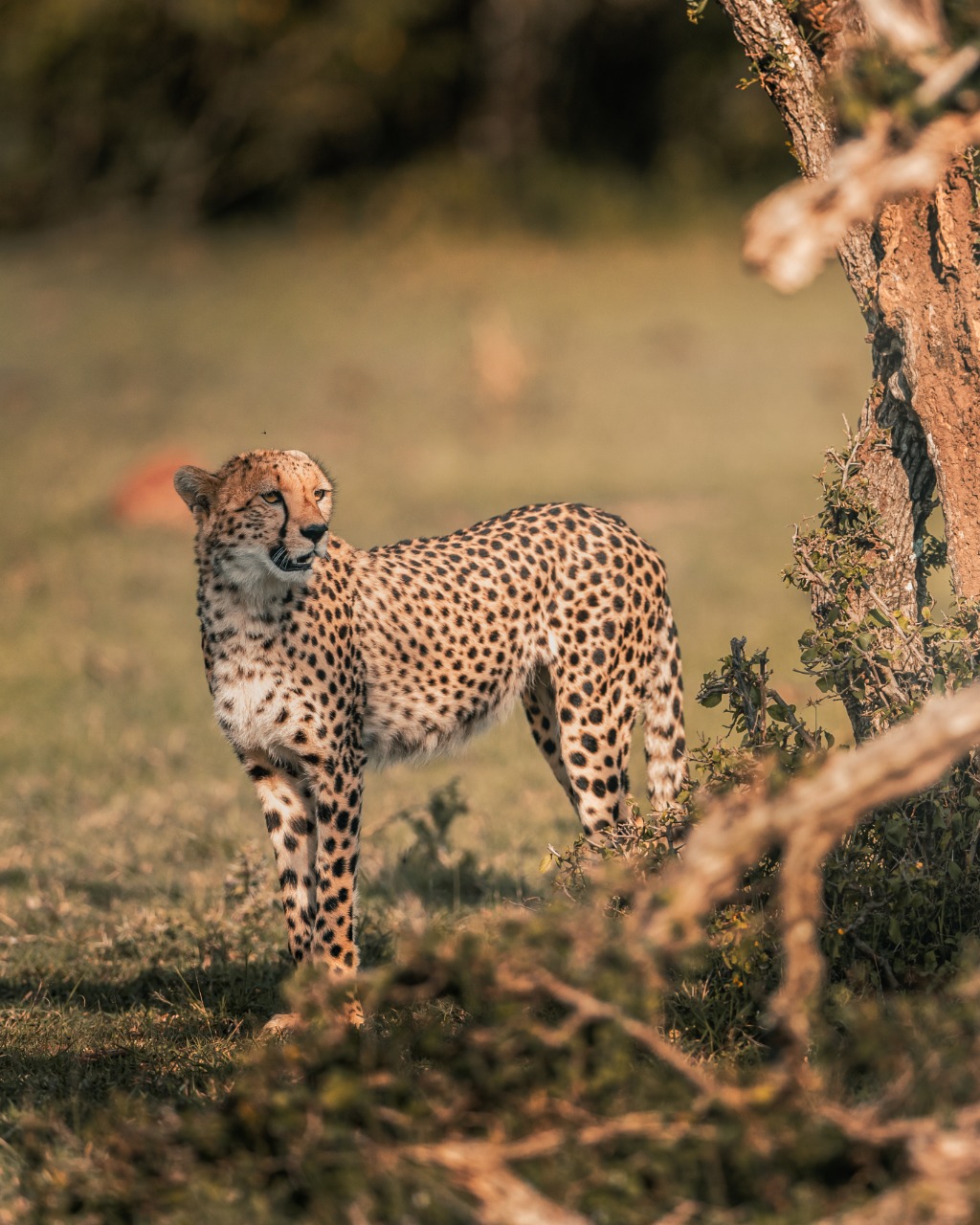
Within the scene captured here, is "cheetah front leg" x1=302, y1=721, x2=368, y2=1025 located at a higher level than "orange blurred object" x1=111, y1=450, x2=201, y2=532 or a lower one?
lower

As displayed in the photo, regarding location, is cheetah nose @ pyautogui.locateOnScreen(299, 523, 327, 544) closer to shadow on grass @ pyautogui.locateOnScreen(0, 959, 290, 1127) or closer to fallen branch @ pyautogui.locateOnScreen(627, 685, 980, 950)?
shadow on grass @ pyautogui.locateOnScreen(0, 959, 290, 1127)

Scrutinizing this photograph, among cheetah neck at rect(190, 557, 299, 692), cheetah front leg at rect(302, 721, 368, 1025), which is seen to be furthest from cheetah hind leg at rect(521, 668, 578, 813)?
cheetah neck at rect(190, 557, 299, 692)

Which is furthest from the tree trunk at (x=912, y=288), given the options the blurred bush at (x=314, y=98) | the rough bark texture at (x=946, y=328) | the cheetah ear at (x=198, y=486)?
the blurred bush at (x=314, y=98)

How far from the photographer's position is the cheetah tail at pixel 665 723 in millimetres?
4992

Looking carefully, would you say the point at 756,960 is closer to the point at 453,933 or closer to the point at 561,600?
the point at 453,933

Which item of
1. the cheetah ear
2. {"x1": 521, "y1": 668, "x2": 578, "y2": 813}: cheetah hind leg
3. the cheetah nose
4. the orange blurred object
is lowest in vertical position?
{"x1": 521, "y1": 668, "x2": 578, "y2": 813}: cheetah hind leg

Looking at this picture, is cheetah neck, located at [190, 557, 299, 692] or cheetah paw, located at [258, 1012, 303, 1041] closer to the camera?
cheetah paw, located at [258, 1012, 303, 1041]

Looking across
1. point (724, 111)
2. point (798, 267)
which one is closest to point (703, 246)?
point (724, 111)

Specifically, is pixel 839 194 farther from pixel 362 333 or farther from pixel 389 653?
pixel 362 333

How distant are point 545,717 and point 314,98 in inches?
793

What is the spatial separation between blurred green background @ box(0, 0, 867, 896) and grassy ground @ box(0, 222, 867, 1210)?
0.04 meters

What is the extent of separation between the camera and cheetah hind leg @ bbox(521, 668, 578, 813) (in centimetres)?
517

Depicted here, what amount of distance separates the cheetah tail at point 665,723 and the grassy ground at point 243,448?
0.72 meters

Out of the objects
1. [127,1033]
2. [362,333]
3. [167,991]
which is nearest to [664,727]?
[167,991]
